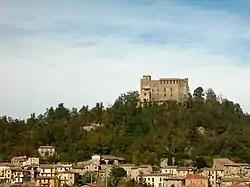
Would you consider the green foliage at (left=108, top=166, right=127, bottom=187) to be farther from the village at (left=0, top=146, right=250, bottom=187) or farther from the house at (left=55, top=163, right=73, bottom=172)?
the house at (left=55, top=163, right=73, bottom=172)

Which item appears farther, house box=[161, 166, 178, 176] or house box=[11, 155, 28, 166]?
house box=[11, 155, 28, 166]

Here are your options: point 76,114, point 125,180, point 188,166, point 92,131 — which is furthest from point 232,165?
point 76,114

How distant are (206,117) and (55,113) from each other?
1453 cm

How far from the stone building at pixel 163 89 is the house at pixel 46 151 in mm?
9511

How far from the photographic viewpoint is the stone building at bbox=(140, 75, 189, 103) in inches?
2067

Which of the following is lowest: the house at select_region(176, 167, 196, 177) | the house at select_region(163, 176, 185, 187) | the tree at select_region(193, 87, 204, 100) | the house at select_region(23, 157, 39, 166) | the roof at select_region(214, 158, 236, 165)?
the house at select_region(163, 176, 185, 187)

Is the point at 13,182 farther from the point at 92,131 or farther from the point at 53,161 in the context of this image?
the point at 92,131

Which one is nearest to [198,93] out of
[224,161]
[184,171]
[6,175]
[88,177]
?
[224,161]

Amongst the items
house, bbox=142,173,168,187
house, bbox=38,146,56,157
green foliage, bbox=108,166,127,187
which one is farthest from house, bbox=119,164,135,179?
house, bbox=38,146,56,157

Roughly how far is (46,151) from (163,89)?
455 inches

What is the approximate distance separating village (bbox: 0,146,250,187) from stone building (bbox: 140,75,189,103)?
954 centimetres

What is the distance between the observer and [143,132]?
160 feet

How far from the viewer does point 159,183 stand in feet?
132

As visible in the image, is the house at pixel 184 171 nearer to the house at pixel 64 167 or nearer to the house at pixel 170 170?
the house at pixel 170 170
